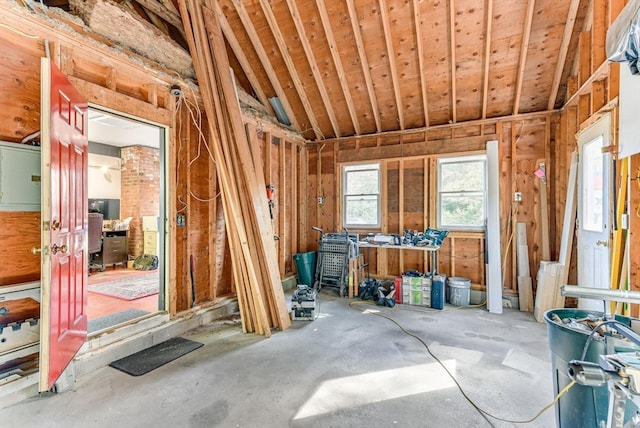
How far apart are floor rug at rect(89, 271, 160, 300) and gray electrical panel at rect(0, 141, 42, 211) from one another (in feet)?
8.17

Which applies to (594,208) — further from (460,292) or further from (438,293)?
(438,293)

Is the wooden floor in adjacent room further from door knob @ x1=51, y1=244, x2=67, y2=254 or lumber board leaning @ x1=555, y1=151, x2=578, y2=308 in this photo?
lumber board leaning @ x1=555, y1=151, x2=578, y2=308

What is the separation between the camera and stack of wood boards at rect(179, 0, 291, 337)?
3.53m

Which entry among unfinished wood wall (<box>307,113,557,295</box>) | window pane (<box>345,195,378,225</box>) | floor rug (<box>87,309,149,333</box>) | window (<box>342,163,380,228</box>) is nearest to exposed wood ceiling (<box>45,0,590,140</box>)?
unfinished wood wall (<box>307,113,557,295</box>)

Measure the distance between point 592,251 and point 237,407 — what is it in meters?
3.91

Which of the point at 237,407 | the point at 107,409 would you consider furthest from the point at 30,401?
the point at 237,407

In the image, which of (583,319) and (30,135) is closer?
(583,319)

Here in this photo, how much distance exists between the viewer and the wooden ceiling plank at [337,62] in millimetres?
3976

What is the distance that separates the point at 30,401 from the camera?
2258 mm

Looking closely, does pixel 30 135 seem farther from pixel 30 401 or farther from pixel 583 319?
pixel 583 319

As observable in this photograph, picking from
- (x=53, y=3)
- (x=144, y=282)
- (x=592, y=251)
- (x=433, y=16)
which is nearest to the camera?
(x=53, y=3)

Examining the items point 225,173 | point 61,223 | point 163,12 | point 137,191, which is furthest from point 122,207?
point 61,223

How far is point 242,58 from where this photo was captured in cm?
474

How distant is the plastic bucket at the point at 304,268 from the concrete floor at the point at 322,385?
1.91 meters
